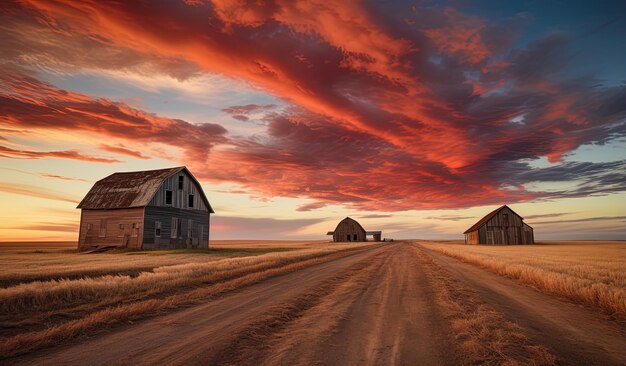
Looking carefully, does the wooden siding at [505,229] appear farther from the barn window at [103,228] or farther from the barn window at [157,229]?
the barn window at [103,228]

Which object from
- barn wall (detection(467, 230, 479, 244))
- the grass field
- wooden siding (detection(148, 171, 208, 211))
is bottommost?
the grass field

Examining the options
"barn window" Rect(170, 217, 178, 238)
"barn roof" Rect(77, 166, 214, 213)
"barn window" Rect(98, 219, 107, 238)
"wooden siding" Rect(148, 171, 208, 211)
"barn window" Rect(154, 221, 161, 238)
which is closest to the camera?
"barn window" Rect(154, 221, 161, 238)

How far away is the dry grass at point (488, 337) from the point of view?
5.66 metres

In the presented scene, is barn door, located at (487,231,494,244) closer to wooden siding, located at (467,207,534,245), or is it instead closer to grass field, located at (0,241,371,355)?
wooden siding, located at (467,207,534,245)

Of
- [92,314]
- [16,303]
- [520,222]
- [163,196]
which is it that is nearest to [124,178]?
[163,196]

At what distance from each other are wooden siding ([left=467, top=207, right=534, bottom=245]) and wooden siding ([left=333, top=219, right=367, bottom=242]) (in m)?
46.8

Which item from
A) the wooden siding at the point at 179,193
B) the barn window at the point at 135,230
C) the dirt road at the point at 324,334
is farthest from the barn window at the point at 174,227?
the dirt road at the point at 324,334

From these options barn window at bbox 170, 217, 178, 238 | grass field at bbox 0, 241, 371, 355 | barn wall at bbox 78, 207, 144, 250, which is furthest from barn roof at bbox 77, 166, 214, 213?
grass field at bbox 0, 241, 371, 355

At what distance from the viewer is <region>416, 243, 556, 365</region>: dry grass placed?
566 cm

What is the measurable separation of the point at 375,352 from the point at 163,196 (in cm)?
3965

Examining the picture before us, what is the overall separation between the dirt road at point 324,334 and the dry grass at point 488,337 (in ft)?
0.67

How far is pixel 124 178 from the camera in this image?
4459 centimetres

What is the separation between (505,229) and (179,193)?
66.0 metres

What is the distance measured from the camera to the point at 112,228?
40.3 m
